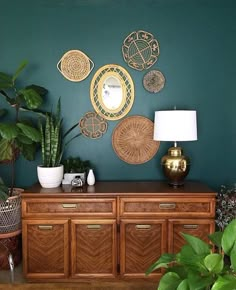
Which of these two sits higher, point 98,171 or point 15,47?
point 15,47

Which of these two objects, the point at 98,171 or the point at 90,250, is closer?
the point at 90,250

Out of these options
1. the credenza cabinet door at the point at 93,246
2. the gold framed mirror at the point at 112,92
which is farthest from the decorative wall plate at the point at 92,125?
the credenza cabinet door at the point at 93,246

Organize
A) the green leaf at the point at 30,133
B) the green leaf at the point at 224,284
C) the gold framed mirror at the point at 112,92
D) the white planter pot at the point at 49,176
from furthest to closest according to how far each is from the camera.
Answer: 1. the gold framed mirror at the point at 112,92
2. the white planter pot at the point at 49,176
3. the green leaf at the point at 30,133
4. the green leaf at the point at 224,284

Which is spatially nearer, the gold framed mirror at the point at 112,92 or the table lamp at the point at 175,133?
the table lamp at the point at 175,133

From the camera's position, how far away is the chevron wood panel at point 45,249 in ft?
7.99

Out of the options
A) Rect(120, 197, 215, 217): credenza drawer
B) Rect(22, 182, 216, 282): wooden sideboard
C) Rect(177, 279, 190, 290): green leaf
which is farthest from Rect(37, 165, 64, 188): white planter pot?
Rect(177, 279, 190, 290): green leaf

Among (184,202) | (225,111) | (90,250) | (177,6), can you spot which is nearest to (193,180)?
(184,202)

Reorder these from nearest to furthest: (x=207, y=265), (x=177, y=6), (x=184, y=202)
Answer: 1. (x=207, y=265)
2. (x=184, y=202)
3. (x=177, y=6)

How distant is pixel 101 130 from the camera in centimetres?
289

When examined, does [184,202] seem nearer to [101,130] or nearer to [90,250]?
[90,250]

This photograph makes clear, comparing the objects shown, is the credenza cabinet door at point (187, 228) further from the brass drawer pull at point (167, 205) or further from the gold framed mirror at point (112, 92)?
the gold framed mirror at point (112, 92)

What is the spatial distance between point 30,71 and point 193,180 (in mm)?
1979

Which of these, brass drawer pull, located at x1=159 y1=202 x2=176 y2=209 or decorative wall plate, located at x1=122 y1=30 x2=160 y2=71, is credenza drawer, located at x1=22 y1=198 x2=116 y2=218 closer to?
brass drawer pull, located at x1=159 y1=202 x2=176 y2=209

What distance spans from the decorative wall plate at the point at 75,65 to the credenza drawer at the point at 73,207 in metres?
1.22
